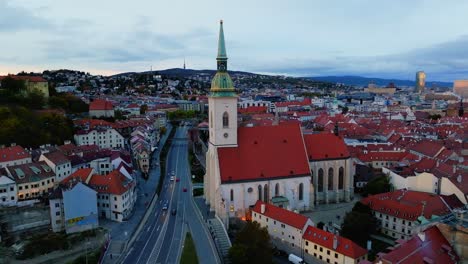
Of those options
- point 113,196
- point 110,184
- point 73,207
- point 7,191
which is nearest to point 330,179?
point 113,196

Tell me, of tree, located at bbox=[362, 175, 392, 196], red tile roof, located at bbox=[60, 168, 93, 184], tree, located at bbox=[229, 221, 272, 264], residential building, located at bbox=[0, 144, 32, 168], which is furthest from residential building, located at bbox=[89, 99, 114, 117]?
tree, located at bbox=[229, 221, 272, 264]

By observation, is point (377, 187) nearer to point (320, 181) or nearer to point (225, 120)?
point (320, 181)

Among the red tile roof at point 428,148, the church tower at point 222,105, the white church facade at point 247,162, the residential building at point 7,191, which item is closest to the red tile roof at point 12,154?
the residential building at point 7,191

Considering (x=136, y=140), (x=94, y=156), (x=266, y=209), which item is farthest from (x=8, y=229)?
(x=136, y=140)

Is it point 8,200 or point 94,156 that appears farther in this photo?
point 94,156

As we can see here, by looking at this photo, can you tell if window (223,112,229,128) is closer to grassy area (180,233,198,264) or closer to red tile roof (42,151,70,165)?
grassy area (180,233,198,264)

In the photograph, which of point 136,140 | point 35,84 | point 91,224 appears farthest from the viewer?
point 35,84

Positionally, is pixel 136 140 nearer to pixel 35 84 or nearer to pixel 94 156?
pixel 94 156
